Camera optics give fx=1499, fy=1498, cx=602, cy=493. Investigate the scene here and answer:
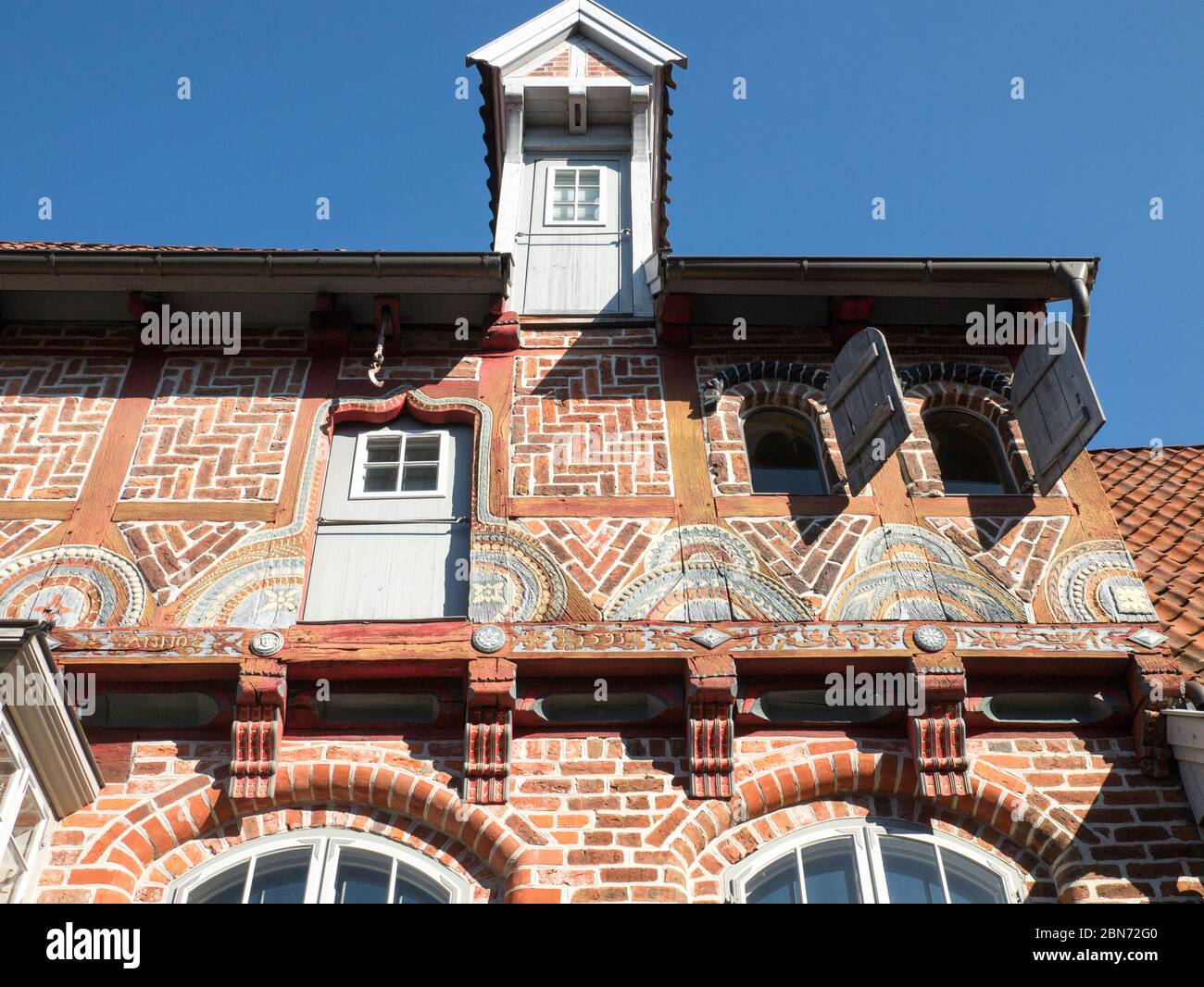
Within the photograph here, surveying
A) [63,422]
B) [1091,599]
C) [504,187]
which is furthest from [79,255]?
[1091,599]

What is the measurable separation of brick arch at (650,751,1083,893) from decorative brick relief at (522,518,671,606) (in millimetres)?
1525

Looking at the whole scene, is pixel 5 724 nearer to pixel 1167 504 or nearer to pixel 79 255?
pixel 79 255

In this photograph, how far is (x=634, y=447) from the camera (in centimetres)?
1002

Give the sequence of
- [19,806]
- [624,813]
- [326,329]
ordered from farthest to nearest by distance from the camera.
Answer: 1. [326,329]
2. [624,813]
3. [19,806]

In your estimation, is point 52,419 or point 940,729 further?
point 52,419

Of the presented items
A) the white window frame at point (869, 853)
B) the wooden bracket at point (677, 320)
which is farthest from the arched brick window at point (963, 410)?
the white window frame at point (869, 853)

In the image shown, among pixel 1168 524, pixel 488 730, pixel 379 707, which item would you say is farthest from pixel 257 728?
pixel 1168 524

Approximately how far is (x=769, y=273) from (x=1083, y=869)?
187 inches

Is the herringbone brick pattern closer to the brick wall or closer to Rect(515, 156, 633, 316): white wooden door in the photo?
the brick wall

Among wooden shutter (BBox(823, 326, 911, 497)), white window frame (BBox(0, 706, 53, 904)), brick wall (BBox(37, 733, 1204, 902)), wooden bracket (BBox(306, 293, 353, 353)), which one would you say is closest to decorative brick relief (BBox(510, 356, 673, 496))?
wooden shutter (BBox(823, 326, 911, 497))

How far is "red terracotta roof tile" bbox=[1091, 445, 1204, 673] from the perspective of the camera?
948 centimetres

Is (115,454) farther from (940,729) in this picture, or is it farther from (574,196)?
(940,729)

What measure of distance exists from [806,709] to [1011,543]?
6.28ft

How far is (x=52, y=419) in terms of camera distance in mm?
10180
